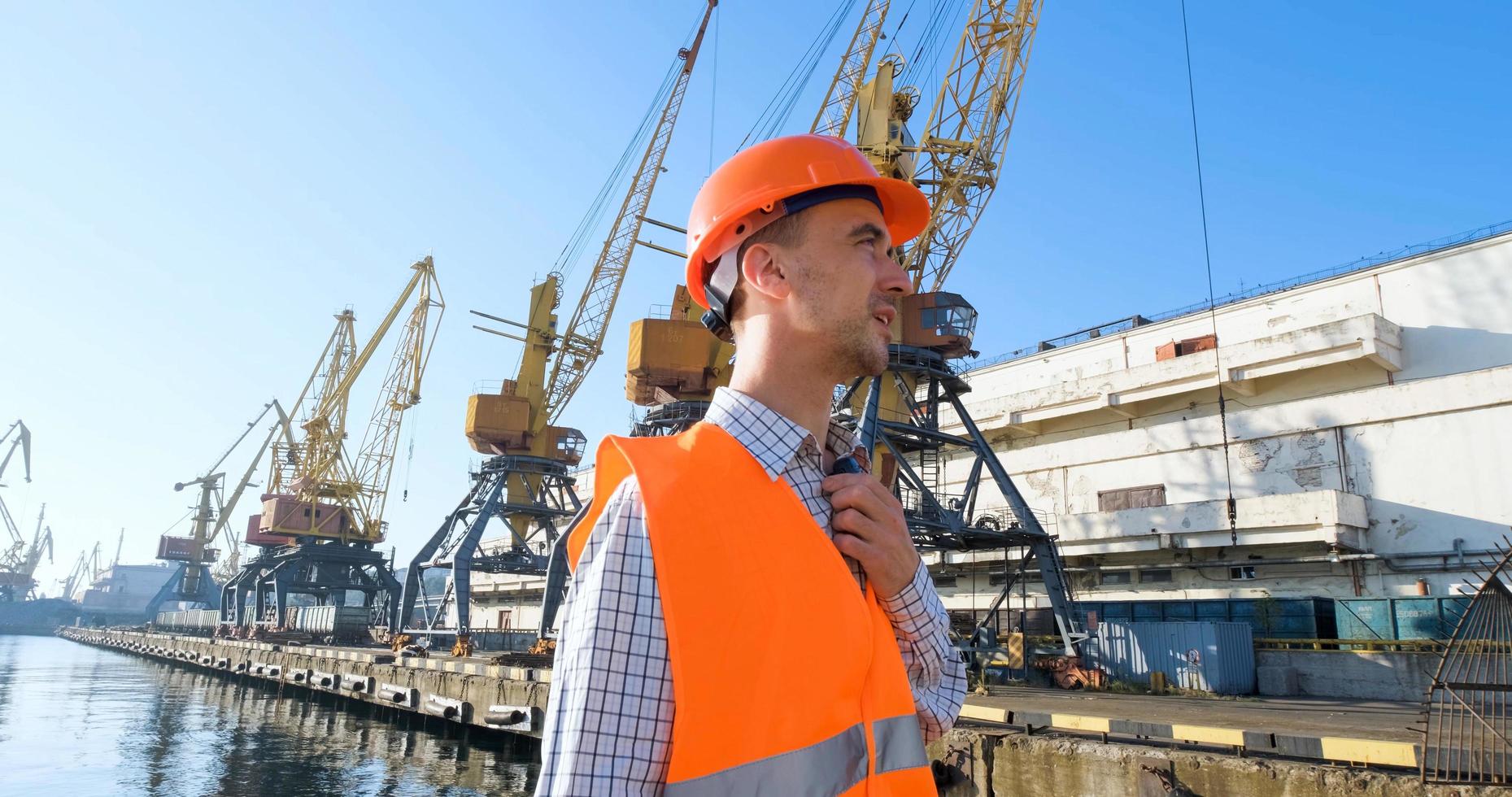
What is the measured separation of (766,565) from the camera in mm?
1430

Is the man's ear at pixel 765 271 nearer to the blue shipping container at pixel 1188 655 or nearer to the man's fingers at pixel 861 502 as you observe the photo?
the man's fingers at pixel 861 502

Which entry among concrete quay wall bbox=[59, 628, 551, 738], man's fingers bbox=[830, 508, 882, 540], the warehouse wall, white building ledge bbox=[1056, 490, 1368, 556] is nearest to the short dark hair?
man's fingers bbox=[830, 508, 882, 540]

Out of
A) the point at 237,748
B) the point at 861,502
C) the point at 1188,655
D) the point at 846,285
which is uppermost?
the point at 846,285

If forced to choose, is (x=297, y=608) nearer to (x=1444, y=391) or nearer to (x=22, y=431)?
(x=1444, y=391)

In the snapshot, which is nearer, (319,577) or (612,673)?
(612,673)

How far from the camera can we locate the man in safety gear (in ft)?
4.22

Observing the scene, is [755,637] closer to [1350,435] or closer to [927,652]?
[927,652]

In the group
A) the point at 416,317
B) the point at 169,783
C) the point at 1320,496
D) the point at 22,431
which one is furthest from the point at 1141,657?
the point at 22,431

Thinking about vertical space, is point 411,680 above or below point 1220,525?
below

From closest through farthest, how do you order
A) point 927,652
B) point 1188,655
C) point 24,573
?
point 927,652
point 1188,655
point 24,573

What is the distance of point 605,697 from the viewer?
1270 mm

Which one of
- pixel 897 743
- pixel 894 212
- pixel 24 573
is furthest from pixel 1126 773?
pixel 24 573

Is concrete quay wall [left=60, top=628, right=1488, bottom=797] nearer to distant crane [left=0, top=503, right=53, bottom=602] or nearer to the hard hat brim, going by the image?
the hard hat brim

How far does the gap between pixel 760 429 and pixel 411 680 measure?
27282 millimetres
